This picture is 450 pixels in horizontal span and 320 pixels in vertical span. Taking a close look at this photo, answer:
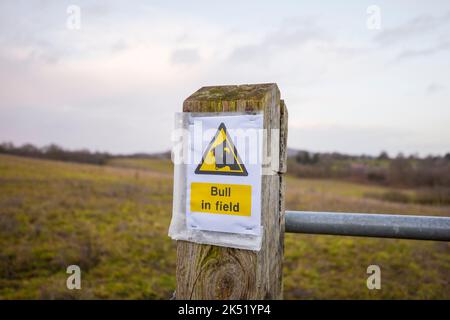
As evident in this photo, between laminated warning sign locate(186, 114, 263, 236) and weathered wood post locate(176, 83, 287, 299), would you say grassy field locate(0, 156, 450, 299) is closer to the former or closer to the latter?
weathered wood post locate(176, 83, 287, 299)

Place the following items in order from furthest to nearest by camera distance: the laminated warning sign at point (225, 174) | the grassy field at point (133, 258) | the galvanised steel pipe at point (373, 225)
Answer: the grassy field at point (133, 258) → the galvanised steel pipe at point (373, 225) → the laminated warning sign at point (225, 174)

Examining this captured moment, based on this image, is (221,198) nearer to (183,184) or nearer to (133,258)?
(183,184)

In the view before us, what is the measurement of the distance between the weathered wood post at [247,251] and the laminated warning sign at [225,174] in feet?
0.13

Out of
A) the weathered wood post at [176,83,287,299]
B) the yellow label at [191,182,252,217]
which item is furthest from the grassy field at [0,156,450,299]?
the yellow label at [191,182,252,217]

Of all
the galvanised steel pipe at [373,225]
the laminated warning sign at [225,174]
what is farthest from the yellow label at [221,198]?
the galvanised steel pipe at [373,225]

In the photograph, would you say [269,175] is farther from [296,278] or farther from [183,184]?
[296,278]

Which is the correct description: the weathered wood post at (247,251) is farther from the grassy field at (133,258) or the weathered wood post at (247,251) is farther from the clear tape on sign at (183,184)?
the grassy field at (133,258)

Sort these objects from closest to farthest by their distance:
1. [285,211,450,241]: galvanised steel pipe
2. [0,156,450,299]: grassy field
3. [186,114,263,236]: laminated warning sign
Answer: [186,114,263,236]: laminated warning sign
[285,211,450,241]: galvanised steel pipe
[0,156,450,299]: grassy field

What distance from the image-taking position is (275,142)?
138cm

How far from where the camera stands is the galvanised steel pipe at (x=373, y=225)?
4.82ft

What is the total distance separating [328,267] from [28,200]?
10290 millimetres

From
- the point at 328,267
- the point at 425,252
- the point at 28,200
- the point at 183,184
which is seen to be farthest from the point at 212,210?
the point at 28,200

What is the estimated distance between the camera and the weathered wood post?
1324mm

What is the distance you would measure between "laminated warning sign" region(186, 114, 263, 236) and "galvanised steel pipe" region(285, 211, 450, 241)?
383mm
